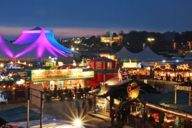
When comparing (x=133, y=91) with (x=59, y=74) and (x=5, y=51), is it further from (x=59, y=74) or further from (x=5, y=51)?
(x=5, y=51)

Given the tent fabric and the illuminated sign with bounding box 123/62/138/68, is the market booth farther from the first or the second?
the tent fabric

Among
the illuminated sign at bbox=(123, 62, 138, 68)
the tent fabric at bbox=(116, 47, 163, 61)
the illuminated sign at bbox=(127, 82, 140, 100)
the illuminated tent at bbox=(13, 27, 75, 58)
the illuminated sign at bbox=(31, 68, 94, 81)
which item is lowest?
the illuminated sign at bbox=(127, 82, 140, 100)

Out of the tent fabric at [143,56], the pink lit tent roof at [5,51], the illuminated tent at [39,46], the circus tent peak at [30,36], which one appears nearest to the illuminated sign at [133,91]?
the illuminated tent at [39,46]

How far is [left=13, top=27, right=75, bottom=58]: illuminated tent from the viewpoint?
33.8 meters

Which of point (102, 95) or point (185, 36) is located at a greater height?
point (185, 36)

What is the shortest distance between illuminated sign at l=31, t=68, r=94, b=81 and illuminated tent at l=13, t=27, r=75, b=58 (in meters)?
6.61

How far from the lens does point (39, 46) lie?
34.5 metres

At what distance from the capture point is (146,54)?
4072 cm

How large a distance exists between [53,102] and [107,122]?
21.8ft

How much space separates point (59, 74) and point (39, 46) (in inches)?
344

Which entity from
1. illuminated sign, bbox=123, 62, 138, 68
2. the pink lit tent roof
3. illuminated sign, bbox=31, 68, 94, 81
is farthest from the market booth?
the pink lit tent roof

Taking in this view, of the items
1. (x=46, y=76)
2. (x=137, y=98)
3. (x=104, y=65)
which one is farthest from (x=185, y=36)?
(x=137, y=98)

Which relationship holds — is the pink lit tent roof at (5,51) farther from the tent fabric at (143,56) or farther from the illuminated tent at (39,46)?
the tent fabric at (143,56)

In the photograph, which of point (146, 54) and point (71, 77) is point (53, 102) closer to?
point (71, 77)
